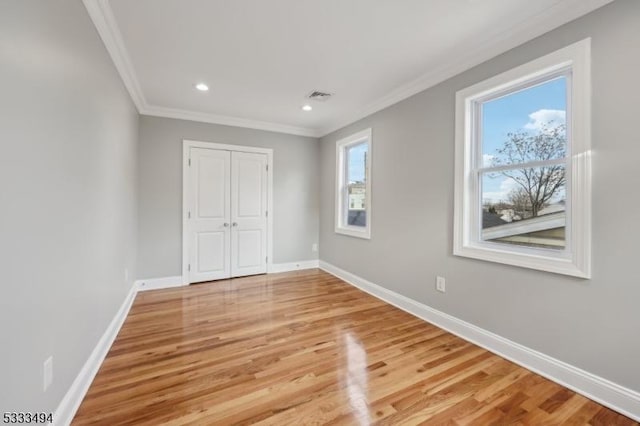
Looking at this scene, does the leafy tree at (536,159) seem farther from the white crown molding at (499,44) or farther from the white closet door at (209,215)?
the white closet door at (209,215)

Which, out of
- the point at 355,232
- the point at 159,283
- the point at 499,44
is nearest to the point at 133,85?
the point at 159,283

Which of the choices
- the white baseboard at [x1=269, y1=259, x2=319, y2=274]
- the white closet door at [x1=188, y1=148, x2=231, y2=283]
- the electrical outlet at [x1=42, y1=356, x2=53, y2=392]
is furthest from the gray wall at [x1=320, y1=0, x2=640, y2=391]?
the electrical outlet at [x1=42, y1=356, x2=53, y2=392]

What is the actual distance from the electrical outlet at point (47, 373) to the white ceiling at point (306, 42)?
2116mm

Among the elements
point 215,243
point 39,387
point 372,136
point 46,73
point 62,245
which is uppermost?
point 372,136

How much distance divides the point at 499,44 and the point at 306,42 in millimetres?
1563

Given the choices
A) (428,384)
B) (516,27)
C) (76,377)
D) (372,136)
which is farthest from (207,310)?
(516,27)

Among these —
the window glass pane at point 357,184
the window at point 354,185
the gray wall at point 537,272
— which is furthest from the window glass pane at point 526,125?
the window glass pane at point 357,184

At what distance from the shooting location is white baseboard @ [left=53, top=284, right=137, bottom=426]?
4.82ft

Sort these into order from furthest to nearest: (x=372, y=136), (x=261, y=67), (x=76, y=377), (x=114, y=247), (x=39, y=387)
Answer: (x=372, y=136) < (x=261, y=67) < (x=114, y=247) < (x=76, y=377) < (x=39, y=387)

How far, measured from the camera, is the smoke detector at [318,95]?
334 cm

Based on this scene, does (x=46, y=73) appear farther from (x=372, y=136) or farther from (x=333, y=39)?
(x=372, y=136)

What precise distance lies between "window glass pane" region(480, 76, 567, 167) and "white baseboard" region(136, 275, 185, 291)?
13.6ft

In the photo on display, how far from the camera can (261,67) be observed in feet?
8.98

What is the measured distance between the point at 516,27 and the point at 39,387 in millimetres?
3595
